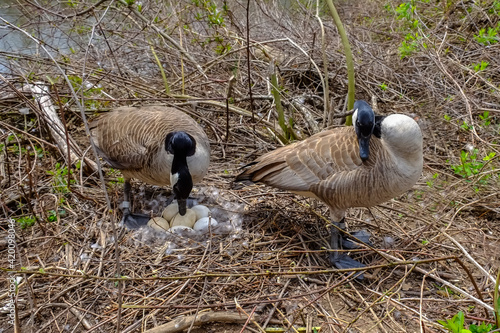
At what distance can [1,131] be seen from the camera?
480cm

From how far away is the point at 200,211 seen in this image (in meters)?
3.93

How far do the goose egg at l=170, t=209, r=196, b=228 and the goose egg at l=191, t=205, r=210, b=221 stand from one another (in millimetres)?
59

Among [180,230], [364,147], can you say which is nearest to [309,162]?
[364,147]

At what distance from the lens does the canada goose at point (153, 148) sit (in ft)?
11.3

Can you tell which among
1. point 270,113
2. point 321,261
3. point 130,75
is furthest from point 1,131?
point 321,261

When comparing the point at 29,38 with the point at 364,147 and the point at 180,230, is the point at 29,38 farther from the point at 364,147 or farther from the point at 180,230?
the point at 364,147

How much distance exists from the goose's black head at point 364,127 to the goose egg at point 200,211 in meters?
1.74

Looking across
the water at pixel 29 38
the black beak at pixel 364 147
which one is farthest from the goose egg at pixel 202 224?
the water at pixel 29 38

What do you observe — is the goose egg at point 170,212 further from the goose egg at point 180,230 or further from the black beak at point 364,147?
the black beak at point 364,147

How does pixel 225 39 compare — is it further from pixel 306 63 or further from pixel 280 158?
pixel 280 158

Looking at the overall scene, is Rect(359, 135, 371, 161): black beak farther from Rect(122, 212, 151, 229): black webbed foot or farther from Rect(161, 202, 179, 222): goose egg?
Rect(122, 212, 151, 229): black webbed foot

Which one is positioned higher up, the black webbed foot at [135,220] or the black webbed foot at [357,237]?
the black webbed foot at [135,220]

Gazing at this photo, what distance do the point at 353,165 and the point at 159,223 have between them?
201 centimetres

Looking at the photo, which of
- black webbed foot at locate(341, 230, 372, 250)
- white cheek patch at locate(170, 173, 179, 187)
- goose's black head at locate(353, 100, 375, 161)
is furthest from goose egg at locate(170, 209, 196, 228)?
goose's black head at locate(353, 100, 375, 161)
